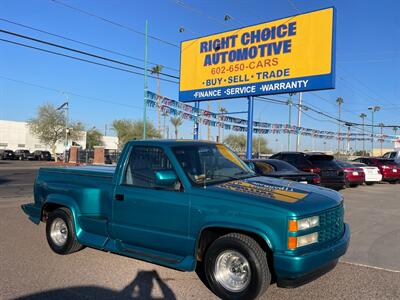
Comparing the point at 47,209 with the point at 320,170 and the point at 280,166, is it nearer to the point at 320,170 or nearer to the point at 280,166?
the point at 280,166

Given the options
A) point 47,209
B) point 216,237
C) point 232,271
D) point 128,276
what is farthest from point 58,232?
point 232,271

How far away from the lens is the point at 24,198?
1278 centimetres

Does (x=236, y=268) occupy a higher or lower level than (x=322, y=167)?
lower

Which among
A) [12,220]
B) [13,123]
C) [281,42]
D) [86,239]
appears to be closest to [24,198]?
[12,220]

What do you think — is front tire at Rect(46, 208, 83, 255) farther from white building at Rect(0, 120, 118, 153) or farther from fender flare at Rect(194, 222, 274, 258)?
white building at Rect(0, 120, 118, 153)

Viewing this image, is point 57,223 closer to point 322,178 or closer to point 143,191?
point 143,191

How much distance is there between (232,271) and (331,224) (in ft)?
4.19

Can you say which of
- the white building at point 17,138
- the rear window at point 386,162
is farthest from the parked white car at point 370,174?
the white building at point 17,138

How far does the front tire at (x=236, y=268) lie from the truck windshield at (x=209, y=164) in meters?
0.86

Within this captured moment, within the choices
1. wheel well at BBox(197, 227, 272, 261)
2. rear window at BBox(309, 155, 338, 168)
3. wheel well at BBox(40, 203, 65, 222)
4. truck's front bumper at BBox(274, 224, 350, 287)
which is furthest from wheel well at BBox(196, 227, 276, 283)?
rear window at BBox(309, 155, 338, 168)

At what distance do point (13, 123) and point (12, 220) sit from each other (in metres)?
76.7

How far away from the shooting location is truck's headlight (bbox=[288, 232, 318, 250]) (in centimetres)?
415

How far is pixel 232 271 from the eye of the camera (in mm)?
4613

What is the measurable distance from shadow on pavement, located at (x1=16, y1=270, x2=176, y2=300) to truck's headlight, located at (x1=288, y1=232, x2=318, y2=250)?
1502 millimetres
